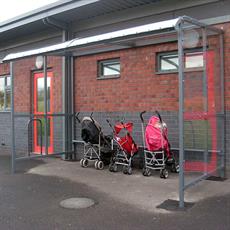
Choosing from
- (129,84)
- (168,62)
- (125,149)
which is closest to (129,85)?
(129,84)

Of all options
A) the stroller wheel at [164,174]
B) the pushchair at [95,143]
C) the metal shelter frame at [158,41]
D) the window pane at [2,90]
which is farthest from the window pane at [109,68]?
the window pane at [2,90]

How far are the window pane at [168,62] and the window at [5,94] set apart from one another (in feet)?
21.5

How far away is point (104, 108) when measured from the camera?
9828mm

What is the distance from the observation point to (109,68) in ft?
32.3

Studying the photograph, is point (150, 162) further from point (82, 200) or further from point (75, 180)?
point (82, 200)

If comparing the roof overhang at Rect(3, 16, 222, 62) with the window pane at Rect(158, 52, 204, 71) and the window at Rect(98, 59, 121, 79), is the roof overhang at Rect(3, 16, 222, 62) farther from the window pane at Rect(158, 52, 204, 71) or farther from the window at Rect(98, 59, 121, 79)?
the window at Rect(98, 59, 121, 79)

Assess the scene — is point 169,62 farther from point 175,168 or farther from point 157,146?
point 175,168

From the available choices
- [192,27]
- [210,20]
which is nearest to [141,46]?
[210,20]

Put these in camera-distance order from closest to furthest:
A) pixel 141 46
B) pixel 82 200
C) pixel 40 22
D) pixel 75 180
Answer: pixel 82 200 → pixel 75 180 → pixel 141 46 → pixel 40 22

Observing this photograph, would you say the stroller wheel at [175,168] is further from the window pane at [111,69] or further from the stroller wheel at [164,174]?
the window pane at [111,69]

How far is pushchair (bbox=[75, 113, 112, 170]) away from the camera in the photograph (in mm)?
8859

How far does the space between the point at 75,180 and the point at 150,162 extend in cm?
157

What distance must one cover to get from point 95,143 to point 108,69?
2.02 m

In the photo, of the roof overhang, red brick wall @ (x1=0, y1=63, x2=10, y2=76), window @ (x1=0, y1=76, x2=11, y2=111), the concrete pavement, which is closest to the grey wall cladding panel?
window @ (x1=0, y1=76, x2=11, y2=111)
